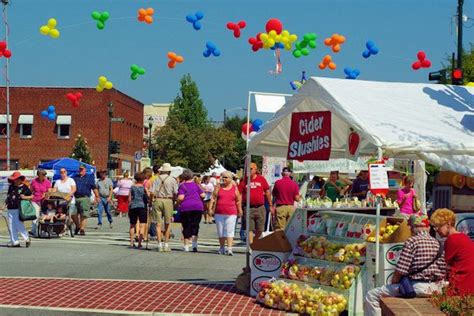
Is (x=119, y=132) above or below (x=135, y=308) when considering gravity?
above

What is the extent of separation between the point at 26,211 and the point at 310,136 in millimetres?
8314

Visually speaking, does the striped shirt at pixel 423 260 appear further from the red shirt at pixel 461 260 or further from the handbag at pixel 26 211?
the handbag at pixel 26 211

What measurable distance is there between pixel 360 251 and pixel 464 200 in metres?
4.95

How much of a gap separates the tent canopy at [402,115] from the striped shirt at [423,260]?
1386mm

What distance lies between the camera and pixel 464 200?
1417 centimetres

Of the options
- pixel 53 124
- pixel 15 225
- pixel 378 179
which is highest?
pixel 53 124

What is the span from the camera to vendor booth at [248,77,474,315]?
31.7 feet

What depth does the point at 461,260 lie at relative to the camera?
815 centimetres

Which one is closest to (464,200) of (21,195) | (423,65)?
(423,65)

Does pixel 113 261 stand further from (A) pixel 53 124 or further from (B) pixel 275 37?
(A) pixel 53 124

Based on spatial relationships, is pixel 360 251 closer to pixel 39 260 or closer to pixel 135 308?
pixel 135 308

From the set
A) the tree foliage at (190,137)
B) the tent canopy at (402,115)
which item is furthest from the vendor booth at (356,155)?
the tree foliage at (190,137)

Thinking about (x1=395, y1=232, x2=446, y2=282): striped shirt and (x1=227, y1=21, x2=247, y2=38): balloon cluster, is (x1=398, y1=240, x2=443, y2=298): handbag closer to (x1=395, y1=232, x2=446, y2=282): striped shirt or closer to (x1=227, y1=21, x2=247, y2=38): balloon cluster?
(x1=395, y1=232, x2=446, y2=282): striped shirt

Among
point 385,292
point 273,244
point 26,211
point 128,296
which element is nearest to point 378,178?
point 385,292
